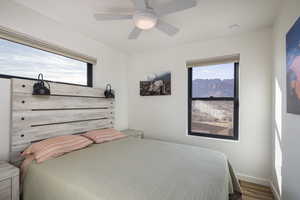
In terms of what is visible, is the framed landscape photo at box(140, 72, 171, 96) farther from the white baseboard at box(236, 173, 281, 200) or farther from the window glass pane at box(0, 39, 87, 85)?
the white baseboard at box(236, 173, 281, 200)

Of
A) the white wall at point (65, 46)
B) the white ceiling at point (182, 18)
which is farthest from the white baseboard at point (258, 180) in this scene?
the white wall at point (65, 46)

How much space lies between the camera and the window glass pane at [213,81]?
2.64 m

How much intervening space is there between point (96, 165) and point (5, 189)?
2.64 feet

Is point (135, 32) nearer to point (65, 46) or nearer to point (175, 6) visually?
point (175, 6)

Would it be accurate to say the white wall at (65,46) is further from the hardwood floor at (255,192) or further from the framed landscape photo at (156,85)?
the hardwood floor at (255,192)

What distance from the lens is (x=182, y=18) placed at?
207 cm

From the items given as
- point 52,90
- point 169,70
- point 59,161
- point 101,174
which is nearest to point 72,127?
point 52,90

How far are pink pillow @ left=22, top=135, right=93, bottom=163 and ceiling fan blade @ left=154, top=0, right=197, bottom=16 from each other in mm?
1960

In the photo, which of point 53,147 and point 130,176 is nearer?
point 130,176

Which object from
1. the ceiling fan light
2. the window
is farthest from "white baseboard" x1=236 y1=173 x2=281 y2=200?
the window

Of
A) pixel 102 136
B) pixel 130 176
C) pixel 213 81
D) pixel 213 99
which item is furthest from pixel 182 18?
pixel 102 136

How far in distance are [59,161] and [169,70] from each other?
246 centimetres

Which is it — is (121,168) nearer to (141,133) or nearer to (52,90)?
(52,90)

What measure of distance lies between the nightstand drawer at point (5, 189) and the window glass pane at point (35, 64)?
1.24m
